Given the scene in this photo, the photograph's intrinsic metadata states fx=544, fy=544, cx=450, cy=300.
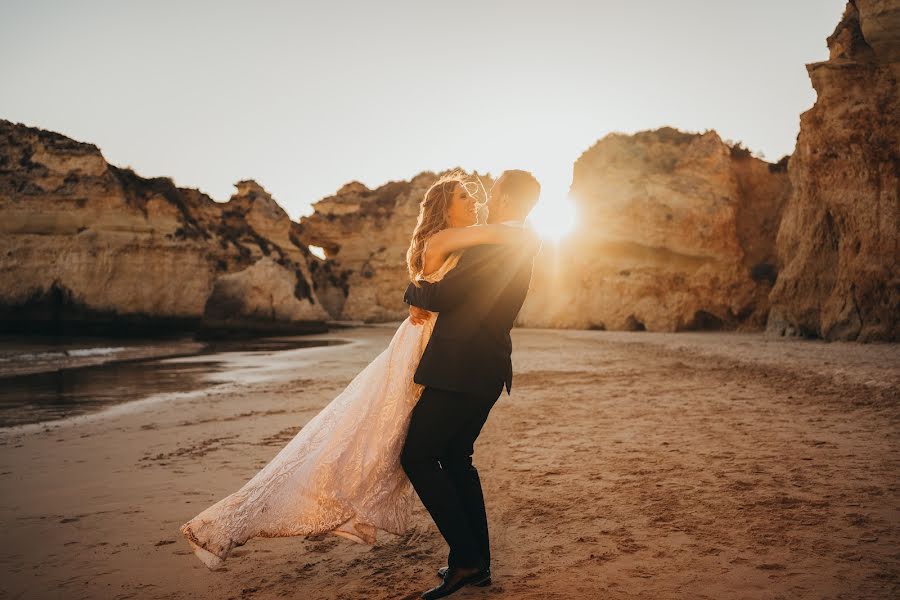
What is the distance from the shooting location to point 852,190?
542 inches

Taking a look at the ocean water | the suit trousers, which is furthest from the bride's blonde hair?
the ocean water

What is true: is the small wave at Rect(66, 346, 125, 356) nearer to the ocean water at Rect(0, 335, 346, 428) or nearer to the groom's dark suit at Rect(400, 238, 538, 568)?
the ocean water at Rect(0, 335, 346, 428)

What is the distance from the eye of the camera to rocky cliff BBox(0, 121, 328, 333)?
30.4 metres

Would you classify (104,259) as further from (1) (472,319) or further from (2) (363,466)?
(1) (472,319)

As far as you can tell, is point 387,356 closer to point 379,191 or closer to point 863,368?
point 863,368

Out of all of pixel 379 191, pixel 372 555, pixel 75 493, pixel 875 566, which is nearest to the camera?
pixel 875 566

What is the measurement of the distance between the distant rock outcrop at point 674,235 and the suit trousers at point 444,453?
23.6 m

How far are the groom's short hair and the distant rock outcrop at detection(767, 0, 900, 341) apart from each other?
13.7 meters

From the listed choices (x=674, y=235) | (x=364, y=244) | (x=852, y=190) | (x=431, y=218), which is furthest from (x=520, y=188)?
(x=364, y=244)

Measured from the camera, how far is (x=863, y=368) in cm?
764

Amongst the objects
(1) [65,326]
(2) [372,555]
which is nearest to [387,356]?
(2) [372,555]

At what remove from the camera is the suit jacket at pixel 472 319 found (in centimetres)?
220

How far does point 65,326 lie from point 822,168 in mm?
35297

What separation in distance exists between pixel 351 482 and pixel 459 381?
704 millimetres
